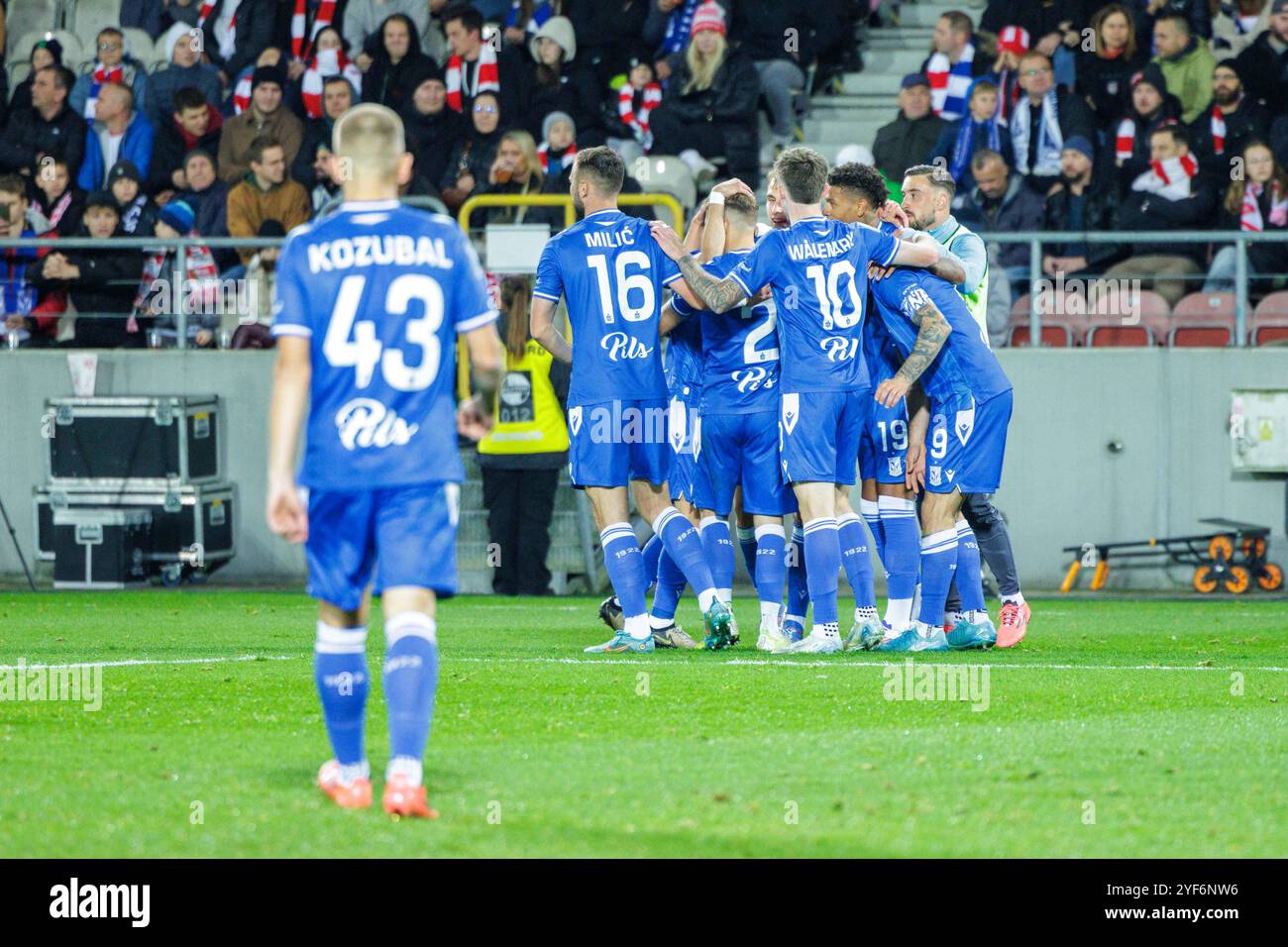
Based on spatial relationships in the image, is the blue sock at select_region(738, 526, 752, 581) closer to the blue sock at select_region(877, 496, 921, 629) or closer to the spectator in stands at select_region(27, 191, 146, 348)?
the blue sock at select_region(877, 496, 921, 629)

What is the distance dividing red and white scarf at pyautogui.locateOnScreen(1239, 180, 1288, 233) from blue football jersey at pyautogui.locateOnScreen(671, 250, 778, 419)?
295 inches

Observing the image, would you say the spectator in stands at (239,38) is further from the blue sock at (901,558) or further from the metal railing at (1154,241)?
the blue sock at (901,558)

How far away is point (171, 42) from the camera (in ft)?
69.4

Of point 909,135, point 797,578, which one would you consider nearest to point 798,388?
point 797,578

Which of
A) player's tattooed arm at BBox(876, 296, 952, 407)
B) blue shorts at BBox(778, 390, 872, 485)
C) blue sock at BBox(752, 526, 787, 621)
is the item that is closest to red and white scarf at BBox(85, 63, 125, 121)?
blue sock at BBox(752, 526, 787, 621)

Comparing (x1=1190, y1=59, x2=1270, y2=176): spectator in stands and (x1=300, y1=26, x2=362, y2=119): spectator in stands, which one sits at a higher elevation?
(x1=300, y1=26, x2=362, y2=119): spectator in stands

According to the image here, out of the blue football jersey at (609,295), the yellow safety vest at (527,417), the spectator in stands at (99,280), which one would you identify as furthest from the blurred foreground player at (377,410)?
the spectator in stands at (99,280)

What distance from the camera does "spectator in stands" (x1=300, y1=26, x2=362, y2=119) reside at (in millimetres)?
19781

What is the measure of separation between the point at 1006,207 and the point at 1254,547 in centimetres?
354

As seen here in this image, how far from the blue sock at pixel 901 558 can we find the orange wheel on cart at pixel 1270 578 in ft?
21.8

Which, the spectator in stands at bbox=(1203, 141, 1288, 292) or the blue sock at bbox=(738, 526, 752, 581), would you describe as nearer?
the blue sock at bbox=(738, 526, 752, 581)

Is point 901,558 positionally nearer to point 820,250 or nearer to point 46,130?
point 820,250
